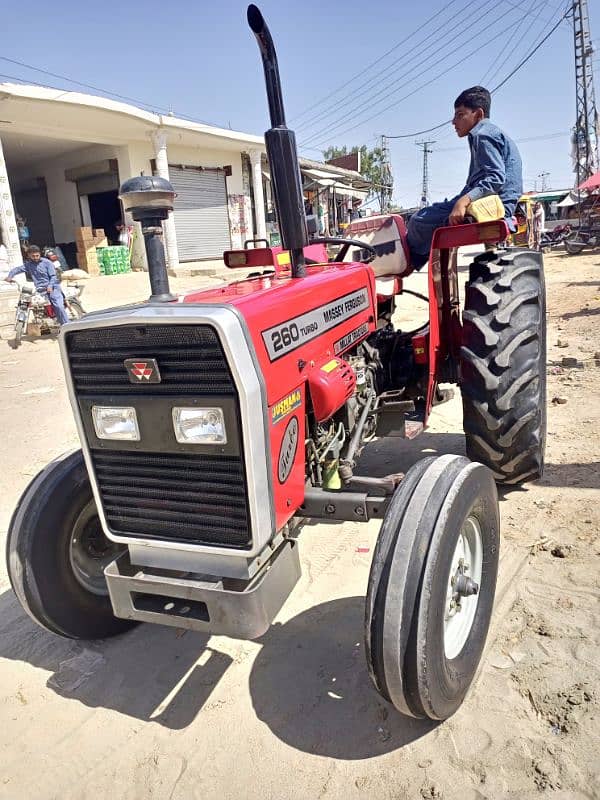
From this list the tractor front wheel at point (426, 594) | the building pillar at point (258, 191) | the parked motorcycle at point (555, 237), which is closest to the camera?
the tractor front wheel at point (426, 594)

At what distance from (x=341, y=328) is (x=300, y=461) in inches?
29.1

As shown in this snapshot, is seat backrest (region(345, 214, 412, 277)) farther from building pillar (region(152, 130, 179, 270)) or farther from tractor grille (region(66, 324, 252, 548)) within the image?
building pillar (region(152, 130, 179, 270))

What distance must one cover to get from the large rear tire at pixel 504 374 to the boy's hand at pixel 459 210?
13.7 inches

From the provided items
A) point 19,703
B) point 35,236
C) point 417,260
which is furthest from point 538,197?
point 19,703

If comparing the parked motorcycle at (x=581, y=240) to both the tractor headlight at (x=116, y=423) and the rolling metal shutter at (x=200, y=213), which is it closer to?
the rolling metal shutter at (x=200, y=213)

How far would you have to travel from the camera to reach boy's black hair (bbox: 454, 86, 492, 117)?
12.5 ft

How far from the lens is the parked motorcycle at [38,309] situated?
34.1 feet

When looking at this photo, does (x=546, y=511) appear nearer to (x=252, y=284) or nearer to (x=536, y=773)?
(x=536, y=773)

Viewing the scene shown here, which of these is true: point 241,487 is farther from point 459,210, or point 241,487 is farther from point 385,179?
point 385,179

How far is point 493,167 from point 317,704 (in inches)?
120

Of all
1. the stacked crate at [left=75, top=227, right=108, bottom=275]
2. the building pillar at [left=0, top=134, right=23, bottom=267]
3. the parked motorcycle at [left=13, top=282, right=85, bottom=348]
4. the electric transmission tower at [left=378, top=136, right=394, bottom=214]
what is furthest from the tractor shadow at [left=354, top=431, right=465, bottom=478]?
the electric transmission tower at [left=378, top=136, right=394, bottom=214]

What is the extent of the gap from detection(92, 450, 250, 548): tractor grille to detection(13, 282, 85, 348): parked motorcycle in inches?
343

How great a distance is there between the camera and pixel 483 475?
225 centimetres

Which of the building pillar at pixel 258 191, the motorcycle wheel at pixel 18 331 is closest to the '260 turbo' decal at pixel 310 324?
the motorcycle wheel at pixel 18 331
